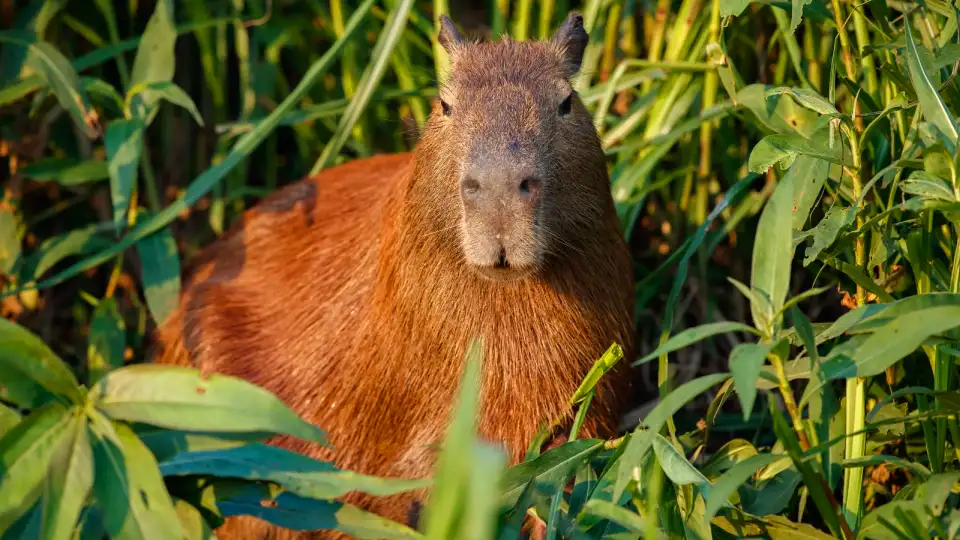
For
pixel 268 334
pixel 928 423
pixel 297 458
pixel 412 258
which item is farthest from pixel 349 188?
pixel 928 423

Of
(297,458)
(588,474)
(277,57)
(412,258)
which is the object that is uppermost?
(277,57)

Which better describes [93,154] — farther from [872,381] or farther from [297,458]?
[872,381]

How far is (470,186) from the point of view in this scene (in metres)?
2.81

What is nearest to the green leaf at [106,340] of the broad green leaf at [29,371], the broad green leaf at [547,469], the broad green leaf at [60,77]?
the broad green leaf at [60,77]

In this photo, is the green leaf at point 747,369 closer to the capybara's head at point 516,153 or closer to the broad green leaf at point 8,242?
the capybara's head at point 516,153

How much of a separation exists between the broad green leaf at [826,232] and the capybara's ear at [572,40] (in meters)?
1.02

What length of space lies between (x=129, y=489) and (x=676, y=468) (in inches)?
43.7

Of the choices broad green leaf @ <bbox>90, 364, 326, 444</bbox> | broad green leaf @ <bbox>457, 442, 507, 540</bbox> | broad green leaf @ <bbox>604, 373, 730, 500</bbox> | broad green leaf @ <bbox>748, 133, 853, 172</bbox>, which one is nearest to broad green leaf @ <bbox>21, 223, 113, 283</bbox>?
broad green leaf @ <bbox>90, 364, 326, 444</bbox>

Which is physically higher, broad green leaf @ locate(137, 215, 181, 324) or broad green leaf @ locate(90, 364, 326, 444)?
broad green leaf @ locate(90, 364, 326, 444)

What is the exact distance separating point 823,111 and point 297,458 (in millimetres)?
1543

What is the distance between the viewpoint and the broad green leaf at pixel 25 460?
2215 millimetres

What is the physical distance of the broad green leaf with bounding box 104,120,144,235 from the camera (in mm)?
→ 3834

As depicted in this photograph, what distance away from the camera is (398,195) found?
3541 millimetres

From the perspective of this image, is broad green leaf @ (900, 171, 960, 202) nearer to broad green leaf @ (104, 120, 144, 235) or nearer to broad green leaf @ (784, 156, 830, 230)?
broad green leaf @ (784, 156, 830, 230)
